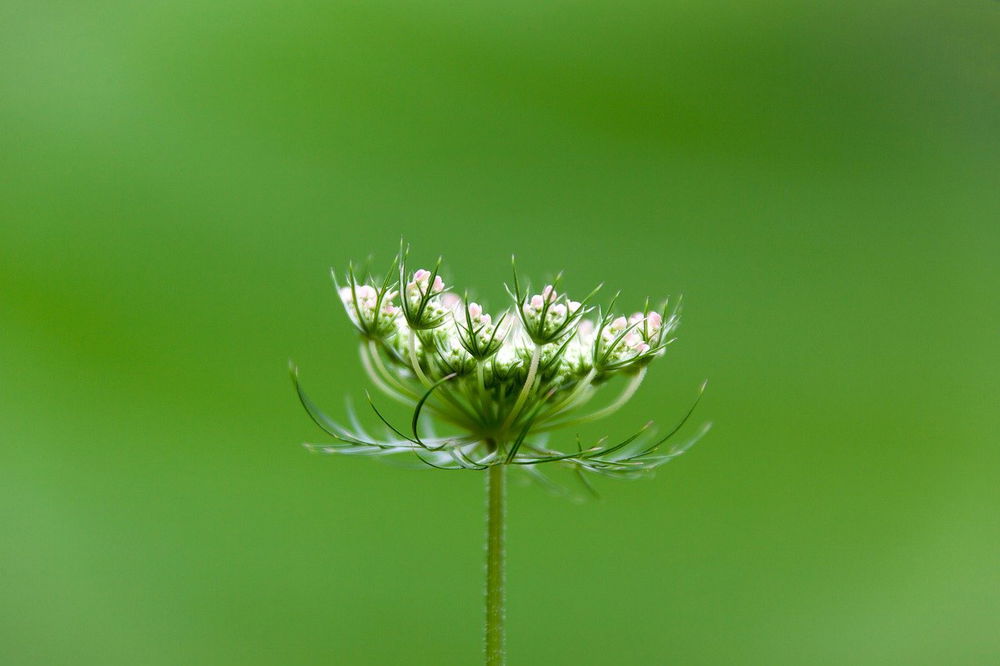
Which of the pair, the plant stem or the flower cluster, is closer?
the plant stem

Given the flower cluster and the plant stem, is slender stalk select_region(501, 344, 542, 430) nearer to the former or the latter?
the flower cluster

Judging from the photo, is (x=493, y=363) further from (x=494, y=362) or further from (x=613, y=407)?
(x=613, y=407)

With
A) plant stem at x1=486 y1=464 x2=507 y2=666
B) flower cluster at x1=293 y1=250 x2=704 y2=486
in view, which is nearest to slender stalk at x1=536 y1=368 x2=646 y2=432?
flower cluster at x1=293 y1=250 x2=704 y2=486

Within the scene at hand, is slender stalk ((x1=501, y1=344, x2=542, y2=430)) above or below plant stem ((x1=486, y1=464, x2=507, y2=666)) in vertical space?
above

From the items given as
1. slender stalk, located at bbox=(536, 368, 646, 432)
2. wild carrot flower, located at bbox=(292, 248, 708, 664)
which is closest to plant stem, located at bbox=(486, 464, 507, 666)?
wild carrot flower, located at bbox=(292, 248, 708, 664)

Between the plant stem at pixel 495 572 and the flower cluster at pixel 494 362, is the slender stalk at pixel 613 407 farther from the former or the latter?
the plant stem at pixel 495 572

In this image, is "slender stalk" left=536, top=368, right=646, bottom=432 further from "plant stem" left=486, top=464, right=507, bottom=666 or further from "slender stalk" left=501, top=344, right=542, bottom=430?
"plant stem" left=486, top=464, right=507, bottom=666

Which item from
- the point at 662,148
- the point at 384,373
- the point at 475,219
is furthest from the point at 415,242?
the point at 384,373

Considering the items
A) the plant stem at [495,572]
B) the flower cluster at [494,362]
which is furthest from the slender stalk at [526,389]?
the plant stem at [495,572]

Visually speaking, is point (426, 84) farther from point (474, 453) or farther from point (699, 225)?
point (474, 453)

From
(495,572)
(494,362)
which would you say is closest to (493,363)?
(494,362)
